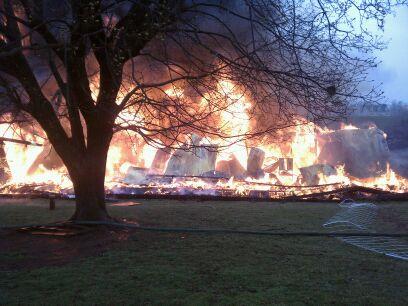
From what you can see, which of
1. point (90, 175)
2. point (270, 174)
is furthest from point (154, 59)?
point (270, 174)

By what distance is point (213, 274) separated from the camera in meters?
4.65

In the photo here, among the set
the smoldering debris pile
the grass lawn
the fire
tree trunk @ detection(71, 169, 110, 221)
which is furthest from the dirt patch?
the fire

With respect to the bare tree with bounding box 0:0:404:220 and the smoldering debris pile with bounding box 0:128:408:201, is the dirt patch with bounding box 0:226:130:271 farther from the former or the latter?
the smoldering debris pile with bounding box 0:128:408:201

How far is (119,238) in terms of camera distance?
6457 millimetres

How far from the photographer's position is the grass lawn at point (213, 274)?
3.89 m

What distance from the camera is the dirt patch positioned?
5.32 m

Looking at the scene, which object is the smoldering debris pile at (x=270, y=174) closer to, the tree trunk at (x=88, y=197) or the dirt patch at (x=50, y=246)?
the tree trunk at (x=88, y=197)

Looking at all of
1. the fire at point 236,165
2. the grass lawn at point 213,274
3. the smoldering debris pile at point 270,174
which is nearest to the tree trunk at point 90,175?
the grass lawn at point 213,274

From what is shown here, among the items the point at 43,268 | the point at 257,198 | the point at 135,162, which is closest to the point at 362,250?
the point at 43,268

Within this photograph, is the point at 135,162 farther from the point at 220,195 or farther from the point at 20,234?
the point at 20,234

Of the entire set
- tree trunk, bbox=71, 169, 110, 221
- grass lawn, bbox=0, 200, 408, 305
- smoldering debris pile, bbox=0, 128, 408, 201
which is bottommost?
grass lawn, bbox=0, 200, 408, 305

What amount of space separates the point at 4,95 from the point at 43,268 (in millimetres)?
2993

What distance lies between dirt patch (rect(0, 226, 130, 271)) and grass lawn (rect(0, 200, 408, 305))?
48 mm

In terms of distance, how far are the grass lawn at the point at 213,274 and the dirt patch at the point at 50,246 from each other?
1.9 inches
